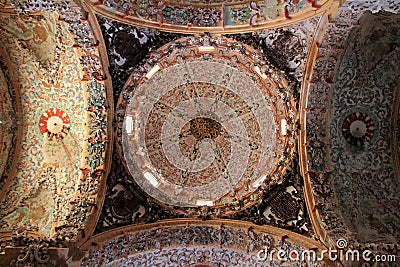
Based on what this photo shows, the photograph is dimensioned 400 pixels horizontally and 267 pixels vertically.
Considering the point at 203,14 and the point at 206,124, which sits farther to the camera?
the point at 206,124

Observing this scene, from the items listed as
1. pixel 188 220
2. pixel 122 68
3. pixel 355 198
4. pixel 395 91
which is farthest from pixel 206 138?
pixel 395 91

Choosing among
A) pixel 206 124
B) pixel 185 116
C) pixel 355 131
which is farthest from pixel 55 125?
pixel 355 131

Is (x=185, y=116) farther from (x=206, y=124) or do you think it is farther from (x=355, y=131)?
(x=355, y=131)

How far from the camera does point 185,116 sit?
11094 millimetres

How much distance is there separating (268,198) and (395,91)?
418 cm

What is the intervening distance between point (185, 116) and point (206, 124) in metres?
0.61

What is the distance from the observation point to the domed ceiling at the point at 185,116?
9516mm

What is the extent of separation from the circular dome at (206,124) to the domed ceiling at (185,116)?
38 mm

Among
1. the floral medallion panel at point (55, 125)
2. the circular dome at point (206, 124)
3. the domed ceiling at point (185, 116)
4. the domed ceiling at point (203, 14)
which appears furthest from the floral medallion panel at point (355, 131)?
the floral medallion panel at point (55, 125)

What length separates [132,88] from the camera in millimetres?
10141

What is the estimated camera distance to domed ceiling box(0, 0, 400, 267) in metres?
9.52

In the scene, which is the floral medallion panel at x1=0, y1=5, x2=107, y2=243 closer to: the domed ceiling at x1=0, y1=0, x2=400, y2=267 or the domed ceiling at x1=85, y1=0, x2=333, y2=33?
the domed ceiling at x1=0, y1=0, x2=400, y2=267

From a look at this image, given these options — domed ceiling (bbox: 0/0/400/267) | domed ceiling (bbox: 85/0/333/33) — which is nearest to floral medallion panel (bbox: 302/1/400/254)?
domed ceiling (bbox: 0/0/400/267)

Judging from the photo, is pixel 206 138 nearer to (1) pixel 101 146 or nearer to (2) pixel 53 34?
(1) pixel 101 146
